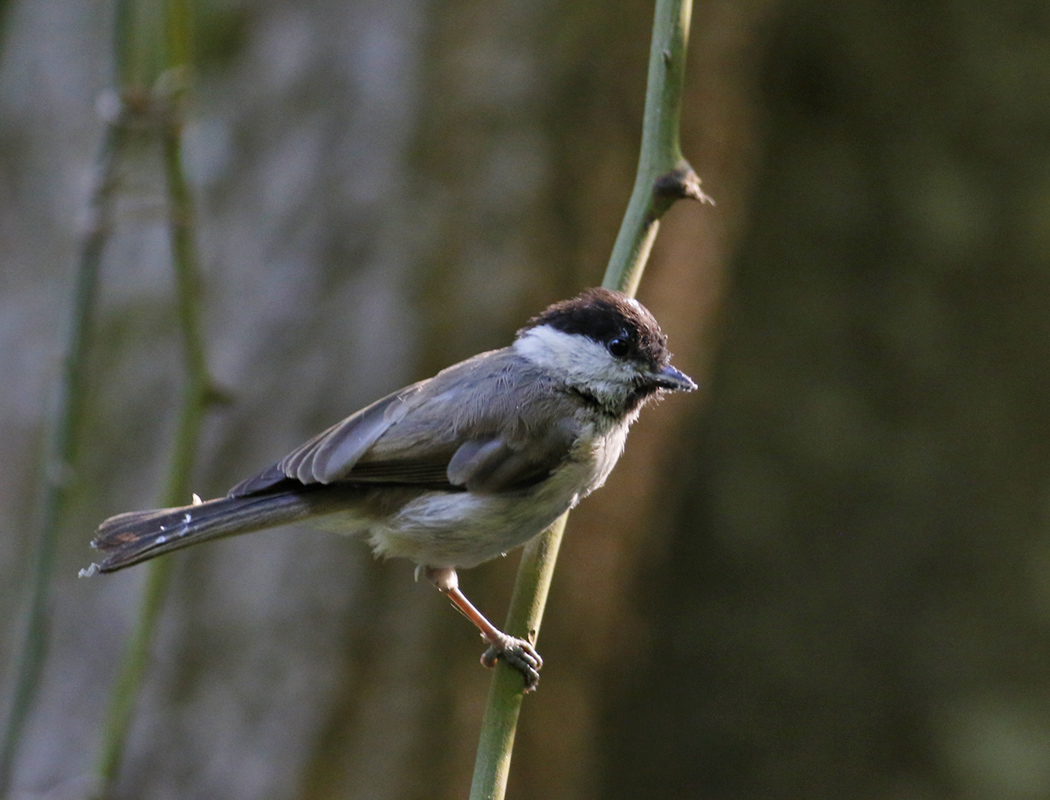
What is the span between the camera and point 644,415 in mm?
4410

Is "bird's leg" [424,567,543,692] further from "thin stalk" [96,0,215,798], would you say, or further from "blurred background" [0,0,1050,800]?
"blurred background" [0,0,1050,800]

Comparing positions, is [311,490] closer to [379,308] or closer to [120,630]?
[379,308]

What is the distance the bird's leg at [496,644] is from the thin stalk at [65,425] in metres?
0.93

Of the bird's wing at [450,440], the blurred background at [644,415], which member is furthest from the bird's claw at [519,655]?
the blurred background at [644,415]

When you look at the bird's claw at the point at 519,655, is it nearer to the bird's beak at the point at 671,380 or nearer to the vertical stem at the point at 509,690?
the vertical stem at the point at 509,690

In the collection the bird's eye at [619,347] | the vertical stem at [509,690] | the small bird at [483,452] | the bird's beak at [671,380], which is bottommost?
the vertical stem at [509,690]

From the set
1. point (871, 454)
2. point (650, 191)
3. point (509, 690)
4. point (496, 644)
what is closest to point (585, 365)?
point (650, 191)

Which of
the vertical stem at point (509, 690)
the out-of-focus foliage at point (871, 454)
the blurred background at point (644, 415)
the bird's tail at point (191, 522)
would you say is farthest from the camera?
the out-of-focus foliage at point (871, 454)

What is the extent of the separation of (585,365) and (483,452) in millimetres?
374

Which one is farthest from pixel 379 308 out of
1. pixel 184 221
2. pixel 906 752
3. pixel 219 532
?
pixel 906 752

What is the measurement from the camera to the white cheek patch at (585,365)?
2652mm

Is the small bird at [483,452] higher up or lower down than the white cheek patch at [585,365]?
lower down

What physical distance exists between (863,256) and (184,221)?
3.38m

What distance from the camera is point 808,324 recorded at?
4.88 meters
